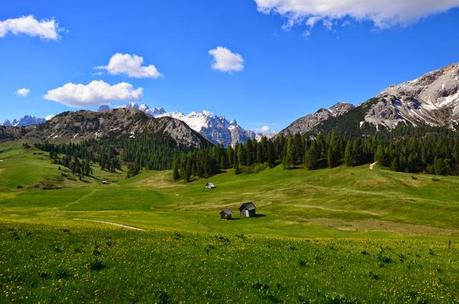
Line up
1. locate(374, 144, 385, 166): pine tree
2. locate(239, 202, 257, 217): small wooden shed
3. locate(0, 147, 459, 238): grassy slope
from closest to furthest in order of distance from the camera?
locate(0, 147, 459, 238): grassy slope, locate(239, 202, 257, 217): small wooden shed, locate(374, 144, 385, 166): pine tree

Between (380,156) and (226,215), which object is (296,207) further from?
(380,156)

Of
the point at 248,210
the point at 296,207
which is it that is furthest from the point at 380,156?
the point at 248,210

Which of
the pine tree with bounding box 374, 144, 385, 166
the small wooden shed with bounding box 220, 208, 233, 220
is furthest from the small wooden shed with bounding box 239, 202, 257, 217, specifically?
the pine tree with bounding box 374, 144, 385, 166

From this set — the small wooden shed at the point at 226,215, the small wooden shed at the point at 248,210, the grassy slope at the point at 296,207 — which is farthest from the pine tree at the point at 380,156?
the small wooden shed at the point at 226,215

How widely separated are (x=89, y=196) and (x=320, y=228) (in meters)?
121

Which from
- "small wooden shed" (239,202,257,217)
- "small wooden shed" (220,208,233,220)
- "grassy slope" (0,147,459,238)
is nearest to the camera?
"grassy slope" (0,147,459,238)

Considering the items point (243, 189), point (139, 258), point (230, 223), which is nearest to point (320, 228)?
point (230, 223)

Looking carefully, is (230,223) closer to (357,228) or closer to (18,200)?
(357,228)

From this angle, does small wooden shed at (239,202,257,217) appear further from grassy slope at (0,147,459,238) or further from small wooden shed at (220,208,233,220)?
small wooden shed at (220,208,233,220)

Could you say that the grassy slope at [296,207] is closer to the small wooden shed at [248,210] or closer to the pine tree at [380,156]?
the small wooden shed at [248,210]

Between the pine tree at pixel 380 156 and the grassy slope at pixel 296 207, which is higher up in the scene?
the pine tree at pixel 380 156

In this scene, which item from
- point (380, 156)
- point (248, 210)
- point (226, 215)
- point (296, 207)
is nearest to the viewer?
point (226, 215)

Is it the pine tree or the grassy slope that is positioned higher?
the pine tree

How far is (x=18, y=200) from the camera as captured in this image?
161 meters
